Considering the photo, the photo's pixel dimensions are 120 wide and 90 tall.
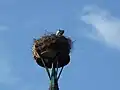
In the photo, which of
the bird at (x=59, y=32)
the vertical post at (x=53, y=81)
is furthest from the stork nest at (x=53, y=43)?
the vertical post at (x=53, y=81)

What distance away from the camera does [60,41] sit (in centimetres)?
3653

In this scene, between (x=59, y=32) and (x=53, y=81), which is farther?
(x=53, y=81)

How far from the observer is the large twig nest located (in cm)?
3628

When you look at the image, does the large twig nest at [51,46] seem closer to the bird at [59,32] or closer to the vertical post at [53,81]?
the bird at [59,32]

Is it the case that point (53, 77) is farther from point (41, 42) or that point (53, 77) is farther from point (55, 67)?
point (41, 42)

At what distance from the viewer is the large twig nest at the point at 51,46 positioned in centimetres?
3628

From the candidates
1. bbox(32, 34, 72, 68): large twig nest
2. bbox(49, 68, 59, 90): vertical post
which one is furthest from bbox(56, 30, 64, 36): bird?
bbox(49, 68, 59, 90): vertical post

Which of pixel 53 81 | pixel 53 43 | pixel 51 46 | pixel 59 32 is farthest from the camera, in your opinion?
pixel 53 81

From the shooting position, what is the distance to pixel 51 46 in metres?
36.6

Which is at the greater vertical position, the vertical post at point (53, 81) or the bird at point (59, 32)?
the bird at point (59, 32)

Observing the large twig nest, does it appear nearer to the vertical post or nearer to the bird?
the bird

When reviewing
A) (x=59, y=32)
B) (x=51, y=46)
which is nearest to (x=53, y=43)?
(x=51, y=46)

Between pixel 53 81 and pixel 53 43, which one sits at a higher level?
pixel 53 43

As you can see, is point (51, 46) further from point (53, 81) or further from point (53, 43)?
point (53, 81)
